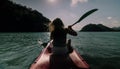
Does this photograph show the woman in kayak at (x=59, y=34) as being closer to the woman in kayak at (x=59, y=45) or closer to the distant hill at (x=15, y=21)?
the woman in kayak at (x=59, y=45)

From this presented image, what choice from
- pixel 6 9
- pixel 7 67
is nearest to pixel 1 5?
pixel 6 9

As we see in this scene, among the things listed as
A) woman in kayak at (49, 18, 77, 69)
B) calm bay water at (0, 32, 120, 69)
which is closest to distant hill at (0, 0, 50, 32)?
calm bay water at (0, 32, 120, 69)

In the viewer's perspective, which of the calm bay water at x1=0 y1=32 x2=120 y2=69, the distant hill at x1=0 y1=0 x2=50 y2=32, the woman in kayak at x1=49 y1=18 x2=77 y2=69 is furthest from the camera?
the distant hill at x1=0 y1=0 x2=50 y2=32

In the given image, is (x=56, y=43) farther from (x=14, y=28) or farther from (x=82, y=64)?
(x=14, y=28)

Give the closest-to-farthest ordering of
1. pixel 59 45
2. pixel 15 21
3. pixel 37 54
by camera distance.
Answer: pixel 59 45 → pixel 37 54 → pixel 15 21

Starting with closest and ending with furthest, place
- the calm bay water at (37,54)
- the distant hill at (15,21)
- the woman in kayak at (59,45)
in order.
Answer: the woman in kayak at (59,45) < the calm bay water at (37,54) < the distant hill at (15,21)

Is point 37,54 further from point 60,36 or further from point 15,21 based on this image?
point 15,21

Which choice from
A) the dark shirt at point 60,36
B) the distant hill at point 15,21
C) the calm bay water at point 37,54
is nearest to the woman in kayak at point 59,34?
the dark shirt at point 60,36

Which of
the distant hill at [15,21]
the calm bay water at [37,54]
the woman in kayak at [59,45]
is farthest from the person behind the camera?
the distant hill at [15,21]

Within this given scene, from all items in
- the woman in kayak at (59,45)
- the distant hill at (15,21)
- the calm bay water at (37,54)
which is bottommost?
the calm bay water at (37,54)

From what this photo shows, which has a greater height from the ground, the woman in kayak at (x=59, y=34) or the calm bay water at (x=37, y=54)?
the woman in kayak at (x=59, y=34)

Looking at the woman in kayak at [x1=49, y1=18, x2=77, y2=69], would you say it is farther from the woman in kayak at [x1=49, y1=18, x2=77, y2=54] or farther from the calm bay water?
the calm bay water

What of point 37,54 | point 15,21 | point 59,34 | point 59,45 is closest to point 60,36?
point 59,34

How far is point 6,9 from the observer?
114 m
